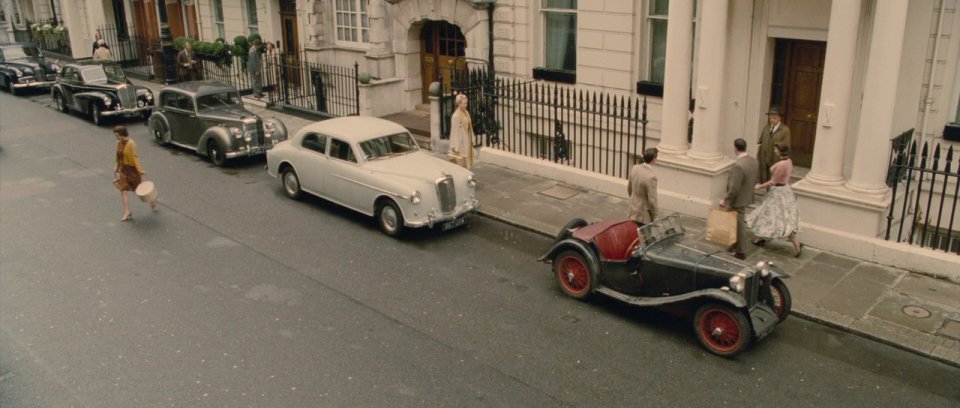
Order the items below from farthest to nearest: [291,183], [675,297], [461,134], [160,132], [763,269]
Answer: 1. [160,132]
2. [461,134]
3. [291,183]
4. [675,297]
5. [763,269]

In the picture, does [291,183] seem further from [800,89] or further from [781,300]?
[800,89]

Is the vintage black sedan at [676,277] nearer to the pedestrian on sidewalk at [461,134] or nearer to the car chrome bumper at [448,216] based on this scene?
the car chrome bumper at [448,216]

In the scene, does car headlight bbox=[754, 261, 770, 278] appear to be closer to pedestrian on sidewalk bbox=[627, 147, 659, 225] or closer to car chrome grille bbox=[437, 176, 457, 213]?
pedestrian on sidewalk bbox=[627, 147, 659, 225]

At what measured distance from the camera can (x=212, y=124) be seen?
17000mm

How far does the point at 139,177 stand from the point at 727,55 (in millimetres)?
10584

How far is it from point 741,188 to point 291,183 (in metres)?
Answer: 7.87

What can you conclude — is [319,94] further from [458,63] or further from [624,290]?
[624,290]

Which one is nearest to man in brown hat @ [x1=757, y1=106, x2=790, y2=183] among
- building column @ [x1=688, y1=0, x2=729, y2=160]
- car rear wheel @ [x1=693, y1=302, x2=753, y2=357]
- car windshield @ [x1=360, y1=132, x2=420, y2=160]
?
building column @ [x1=688, y1=0, x2=729, y2=160]

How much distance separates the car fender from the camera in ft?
53.5

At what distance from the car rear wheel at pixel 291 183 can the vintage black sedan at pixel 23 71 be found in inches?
595

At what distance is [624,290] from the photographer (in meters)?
9.48

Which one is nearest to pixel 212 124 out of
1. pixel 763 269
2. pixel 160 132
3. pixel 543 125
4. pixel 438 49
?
pixel 160 132

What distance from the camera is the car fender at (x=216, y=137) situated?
1631 cm

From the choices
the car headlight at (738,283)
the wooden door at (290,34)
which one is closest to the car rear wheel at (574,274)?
the car headlight at (738,283)
